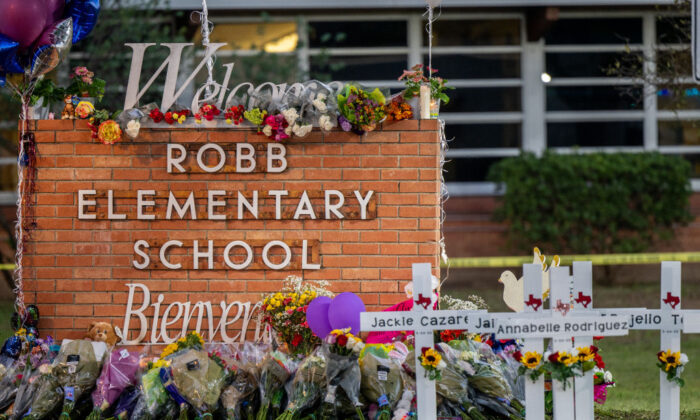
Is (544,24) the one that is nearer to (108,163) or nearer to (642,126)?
(642,126)

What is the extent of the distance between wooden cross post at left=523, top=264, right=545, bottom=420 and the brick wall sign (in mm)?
1818

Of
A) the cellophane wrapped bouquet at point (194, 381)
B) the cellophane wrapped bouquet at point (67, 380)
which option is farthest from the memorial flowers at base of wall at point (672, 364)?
the cellophane wrapped bouquet at point (67, 380)

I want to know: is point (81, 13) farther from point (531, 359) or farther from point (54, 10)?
point (531, 359)

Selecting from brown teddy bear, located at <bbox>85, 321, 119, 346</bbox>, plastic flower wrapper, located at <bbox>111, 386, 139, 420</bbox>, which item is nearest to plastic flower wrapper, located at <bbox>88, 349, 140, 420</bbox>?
plastic flower wrapper, located at <bbox>111, 386, 139, 420</bbox>

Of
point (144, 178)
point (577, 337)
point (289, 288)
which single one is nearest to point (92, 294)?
point (144, 178)

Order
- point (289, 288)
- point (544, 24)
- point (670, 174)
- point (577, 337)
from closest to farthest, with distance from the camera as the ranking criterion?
point (577, 337)
point (289, 288)
point (670, 174)
point (544, 24)

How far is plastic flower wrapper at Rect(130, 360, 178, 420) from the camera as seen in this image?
15.4 feet

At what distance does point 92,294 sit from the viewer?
5.97 metres

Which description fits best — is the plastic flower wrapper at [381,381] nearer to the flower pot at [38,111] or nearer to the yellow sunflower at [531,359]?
the yellow sunflower at [531,359]

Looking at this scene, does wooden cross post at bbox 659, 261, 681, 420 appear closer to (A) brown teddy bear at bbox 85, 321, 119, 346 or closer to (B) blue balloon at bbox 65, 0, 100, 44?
(A) brown teddy bear at bbox 85, 321, 119, 346

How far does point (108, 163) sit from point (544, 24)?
8.72 m

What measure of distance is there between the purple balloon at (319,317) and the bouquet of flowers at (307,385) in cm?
47

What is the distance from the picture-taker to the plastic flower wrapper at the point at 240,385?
186 inches

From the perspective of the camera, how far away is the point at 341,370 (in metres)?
4.66
